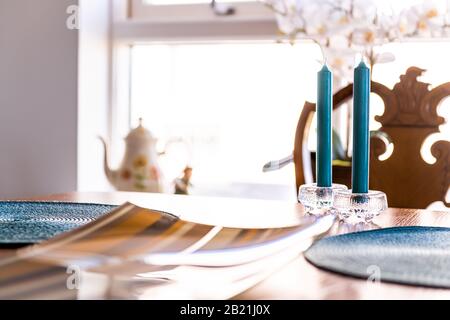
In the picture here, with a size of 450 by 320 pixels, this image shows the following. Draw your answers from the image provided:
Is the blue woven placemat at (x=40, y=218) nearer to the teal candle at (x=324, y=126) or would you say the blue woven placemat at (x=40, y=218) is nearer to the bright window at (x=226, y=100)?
the teal candle at (x=324, y=126)

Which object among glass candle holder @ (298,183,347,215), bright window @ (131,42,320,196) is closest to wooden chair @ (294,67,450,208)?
glass candle holder @ (298,183,347,215)

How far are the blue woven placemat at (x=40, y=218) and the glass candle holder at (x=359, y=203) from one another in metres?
0.29

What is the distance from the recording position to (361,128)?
0.77m

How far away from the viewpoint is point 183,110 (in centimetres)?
207

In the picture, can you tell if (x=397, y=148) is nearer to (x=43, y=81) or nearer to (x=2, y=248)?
(x=2, y=248)

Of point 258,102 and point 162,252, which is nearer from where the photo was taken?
point 162,252

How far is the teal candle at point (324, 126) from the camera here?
2.81 ft

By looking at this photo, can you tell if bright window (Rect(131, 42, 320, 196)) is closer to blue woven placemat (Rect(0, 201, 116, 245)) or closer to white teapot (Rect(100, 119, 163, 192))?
white teapot (Rect(100, 119, 163, 192))

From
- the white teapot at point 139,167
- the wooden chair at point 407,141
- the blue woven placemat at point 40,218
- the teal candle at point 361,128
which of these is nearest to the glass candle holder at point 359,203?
the teal candle at point 361,128

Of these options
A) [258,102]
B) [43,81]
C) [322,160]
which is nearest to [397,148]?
[322,160]

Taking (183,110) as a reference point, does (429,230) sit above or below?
below
